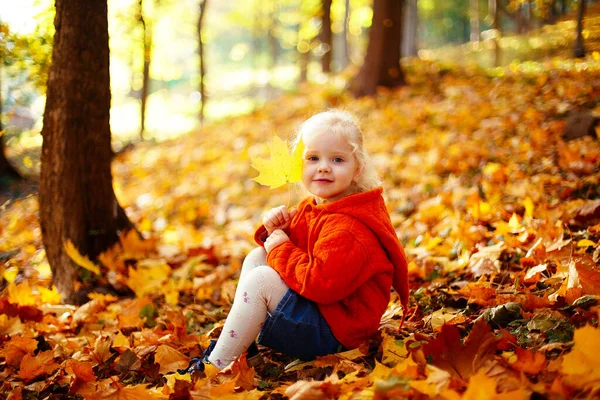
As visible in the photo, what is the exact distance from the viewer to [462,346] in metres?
1.62

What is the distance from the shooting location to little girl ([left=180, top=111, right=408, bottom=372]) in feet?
6.31

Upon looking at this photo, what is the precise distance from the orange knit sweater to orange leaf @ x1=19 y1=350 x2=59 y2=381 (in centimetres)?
108

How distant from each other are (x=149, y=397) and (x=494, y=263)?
186 centimetres

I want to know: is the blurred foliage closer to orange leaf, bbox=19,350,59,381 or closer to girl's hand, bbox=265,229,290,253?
orange leaf, bbox=19,350,59,381

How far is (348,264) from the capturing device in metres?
1.88

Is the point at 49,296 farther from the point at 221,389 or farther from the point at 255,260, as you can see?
the point at 221,389

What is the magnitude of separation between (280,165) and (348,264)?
584mm

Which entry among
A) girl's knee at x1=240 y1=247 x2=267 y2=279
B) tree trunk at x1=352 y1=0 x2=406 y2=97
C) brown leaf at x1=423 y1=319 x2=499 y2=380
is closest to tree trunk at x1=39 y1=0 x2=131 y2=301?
girl's knee at x1=240 y1=247 x2=267 y2=279

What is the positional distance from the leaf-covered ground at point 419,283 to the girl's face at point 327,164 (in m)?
0.39

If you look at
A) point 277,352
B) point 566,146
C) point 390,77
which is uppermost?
point 390,77

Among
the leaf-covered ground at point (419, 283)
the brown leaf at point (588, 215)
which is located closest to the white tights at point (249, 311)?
the leaf-covered ground at point (419, 283)

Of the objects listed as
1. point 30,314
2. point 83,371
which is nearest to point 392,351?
point 83,371

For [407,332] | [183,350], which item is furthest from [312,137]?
[183,350]

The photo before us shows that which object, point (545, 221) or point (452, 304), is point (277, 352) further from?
point (545, 221)
